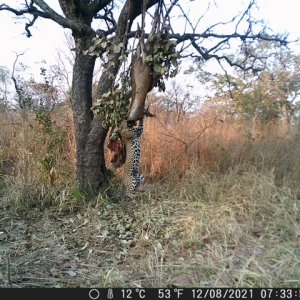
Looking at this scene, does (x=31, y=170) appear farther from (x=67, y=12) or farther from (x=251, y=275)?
(x=251, y=275)

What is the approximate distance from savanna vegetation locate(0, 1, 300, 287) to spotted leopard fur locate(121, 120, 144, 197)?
0.61 ft

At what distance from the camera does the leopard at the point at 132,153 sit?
3.96m

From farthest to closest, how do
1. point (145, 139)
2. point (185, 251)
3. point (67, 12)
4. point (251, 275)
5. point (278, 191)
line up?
point (145, 139)
point (67, 12)
point (278, 191)
point (185, 251)
point (251, 275)

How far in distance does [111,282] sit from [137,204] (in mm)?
1680

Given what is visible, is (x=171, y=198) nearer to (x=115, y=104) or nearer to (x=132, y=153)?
(x=132, y=153)

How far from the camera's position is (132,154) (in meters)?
4.08

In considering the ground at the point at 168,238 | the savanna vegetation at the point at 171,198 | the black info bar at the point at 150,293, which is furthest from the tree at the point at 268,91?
the black info bar at the point at 150,293

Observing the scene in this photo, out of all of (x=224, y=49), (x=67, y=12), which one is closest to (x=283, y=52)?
(x=224, y=49)

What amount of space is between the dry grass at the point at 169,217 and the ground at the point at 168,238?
11 millimetres

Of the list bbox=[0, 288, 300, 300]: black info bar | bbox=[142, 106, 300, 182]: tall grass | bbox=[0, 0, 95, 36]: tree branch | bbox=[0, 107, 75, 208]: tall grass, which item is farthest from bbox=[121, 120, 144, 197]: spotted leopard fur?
bbox=[0, 288, 300, 300]: black info bar

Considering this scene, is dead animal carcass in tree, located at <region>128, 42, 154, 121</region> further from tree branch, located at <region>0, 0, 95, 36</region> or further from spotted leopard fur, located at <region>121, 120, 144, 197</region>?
tree branch, located at <region>0, 0, 95, 36</region>

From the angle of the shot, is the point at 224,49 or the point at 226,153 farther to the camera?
the point at 226,153

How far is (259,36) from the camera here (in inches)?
178

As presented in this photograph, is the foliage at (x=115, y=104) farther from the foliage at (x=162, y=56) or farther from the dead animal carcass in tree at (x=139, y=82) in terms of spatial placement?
the foliage at (x=162, y=56)
